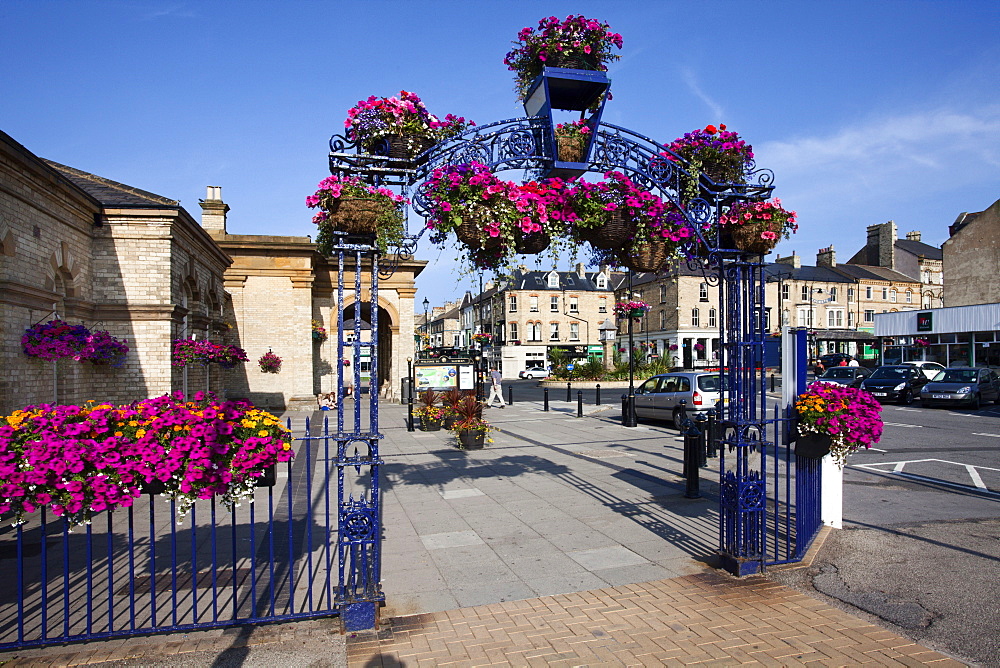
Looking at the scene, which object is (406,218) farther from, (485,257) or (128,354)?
(128,354)

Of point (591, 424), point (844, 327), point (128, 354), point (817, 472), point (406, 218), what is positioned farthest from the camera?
point (844, 327)

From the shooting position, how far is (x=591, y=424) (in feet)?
59.9

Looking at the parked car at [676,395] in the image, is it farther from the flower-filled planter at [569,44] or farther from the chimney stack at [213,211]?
the chimney stack at [213,211]

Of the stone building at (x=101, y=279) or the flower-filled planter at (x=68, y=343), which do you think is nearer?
the stone building at (x=101, y=279)

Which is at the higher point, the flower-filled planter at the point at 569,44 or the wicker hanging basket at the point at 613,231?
the flower-filled planter at the point at 569,44

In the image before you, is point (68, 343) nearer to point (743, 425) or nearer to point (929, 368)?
point (743, 425)

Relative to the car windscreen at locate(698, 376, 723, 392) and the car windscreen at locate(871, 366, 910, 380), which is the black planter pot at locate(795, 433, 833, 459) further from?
the car windscreen at locate(871, 366, 910, 380)

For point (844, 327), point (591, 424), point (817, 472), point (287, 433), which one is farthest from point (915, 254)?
point (287, 433)

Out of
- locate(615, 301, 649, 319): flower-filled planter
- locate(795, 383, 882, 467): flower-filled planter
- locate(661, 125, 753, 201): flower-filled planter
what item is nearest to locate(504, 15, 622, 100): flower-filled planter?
locate(661, 125, 753, 201): flower-filled planter

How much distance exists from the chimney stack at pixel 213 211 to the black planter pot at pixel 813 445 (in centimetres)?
2284

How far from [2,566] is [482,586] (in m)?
4.70

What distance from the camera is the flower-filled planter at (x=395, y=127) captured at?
17.5 feet

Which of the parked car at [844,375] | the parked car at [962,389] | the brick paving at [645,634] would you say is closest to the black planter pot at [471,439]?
the brick paving at [645,634]

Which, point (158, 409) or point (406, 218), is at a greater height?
point (406, 218)
